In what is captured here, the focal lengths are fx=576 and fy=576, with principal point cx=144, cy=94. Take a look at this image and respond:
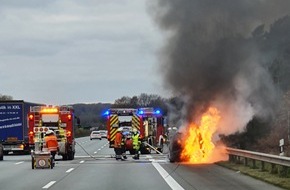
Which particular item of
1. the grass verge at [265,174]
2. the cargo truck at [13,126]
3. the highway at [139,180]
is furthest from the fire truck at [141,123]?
the highway at [139,180]

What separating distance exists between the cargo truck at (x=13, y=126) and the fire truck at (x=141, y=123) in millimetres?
5476

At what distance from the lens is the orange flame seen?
24156 mm

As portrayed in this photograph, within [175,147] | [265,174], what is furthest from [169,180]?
[175,147]

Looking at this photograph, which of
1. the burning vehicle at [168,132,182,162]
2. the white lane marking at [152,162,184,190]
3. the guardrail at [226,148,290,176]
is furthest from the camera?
the burning vehicle at [168,132,182,162]

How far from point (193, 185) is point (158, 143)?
71.3ft

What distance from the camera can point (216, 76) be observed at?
80.0 feet

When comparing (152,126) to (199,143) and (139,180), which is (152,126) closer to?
(199,143)

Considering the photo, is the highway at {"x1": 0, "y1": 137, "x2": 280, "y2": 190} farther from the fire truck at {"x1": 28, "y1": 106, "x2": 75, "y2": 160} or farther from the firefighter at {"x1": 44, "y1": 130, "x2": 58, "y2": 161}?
the fire truck at {"x1": 28, "y1": 106, "x2": 75, "y2": 160}

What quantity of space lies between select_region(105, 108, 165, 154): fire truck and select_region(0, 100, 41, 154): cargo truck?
5.48m

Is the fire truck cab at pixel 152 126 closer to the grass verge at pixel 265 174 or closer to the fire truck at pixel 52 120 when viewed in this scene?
the fire truck at pixel 52 120

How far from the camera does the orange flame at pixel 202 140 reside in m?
24.2

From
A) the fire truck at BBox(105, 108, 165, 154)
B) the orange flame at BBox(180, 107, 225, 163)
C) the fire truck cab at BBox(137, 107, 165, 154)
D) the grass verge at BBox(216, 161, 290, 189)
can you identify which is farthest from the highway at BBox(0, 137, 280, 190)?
the fire truck cab at BBox(137, 107, 165, 154)

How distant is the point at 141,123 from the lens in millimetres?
36125

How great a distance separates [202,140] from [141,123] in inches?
484
